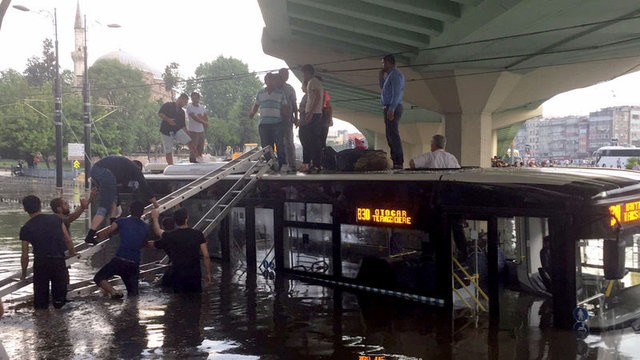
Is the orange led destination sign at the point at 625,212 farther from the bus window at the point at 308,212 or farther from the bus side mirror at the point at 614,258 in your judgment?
the bus window at the point at 308,212

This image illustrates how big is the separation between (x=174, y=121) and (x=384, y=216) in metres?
7.17

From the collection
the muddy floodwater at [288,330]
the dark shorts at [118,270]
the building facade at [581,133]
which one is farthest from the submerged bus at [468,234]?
the building facade at [581,133]

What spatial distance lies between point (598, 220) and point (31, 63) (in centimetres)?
10246

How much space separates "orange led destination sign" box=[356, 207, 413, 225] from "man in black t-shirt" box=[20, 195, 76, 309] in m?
4.62

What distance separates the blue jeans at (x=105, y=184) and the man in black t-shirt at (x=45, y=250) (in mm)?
1231

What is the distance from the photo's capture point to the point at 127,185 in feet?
37.6

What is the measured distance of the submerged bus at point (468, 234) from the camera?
7.11m

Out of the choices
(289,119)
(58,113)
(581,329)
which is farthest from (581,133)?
(581,329)

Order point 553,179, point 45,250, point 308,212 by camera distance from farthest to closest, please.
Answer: point 308,212
point 45,250
point 553,179

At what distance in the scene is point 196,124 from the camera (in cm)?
1462

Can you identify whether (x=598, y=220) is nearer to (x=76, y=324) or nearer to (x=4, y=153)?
(x=76, y=324)

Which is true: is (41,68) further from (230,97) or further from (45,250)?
(45,250)

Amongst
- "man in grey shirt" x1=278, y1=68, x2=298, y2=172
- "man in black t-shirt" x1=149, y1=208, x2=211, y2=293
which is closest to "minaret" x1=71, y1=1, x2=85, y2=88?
"man in grey shirt" x1=278, y1=68, x2=298, y2=172

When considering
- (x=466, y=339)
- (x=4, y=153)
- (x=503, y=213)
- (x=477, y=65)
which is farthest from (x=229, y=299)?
(x=4, y=153)
